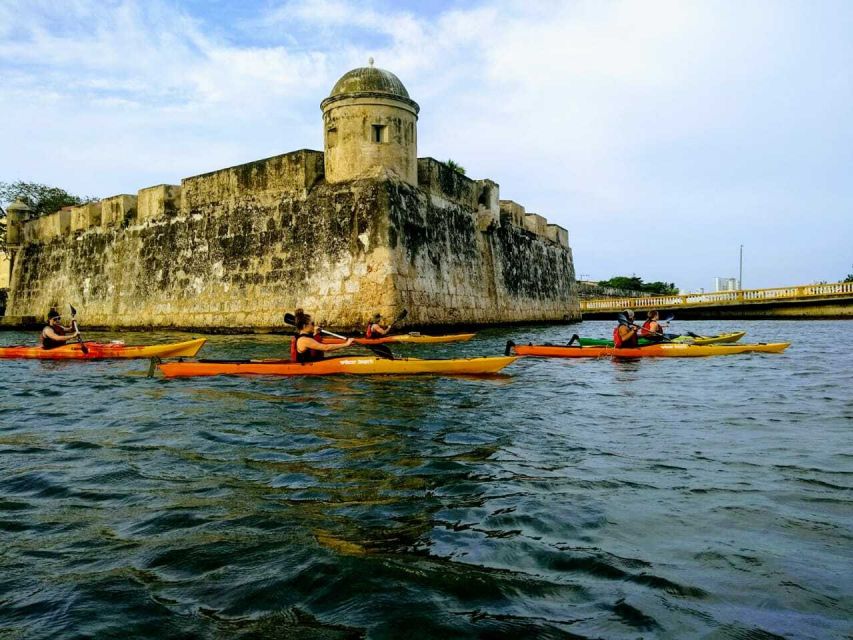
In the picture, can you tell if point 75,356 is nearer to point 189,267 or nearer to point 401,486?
point 189,267

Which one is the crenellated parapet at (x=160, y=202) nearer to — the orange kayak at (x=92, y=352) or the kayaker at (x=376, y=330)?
the orange kayak at (x=92, y=352)

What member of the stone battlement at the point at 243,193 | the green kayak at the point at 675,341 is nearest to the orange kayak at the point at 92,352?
the stone battlement at the point at 243,193

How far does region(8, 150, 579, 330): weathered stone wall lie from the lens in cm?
1609

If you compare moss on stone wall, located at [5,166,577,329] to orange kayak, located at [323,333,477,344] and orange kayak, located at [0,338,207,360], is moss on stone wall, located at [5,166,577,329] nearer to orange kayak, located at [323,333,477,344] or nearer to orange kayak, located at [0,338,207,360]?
orange kayak, located at [323,333,477,344]

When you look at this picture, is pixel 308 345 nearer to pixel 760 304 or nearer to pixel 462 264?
pixel 462 264

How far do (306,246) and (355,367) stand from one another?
321 inches

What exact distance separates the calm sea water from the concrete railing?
28.2 metres

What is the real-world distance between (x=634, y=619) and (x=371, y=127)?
15208 millimetres

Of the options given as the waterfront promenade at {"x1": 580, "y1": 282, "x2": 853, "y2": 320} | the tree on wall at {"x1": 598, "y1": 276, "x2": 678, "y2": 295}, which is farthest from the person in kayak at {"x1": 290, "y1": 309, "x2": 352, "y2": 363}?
the tree on wall at {"x1": 598, "y1": 276, "x2": 678, "y2": 295}

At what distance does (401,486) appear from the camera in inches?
158

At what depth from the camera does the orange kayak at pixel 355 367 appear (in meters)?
9.34

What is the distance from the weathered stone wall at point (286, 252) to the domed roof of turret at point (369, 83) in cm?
201

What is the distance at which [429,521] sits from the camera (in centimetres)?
338

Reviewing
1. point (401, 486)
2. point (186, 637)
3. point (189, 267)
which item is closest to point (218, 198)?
point (189, 267)
